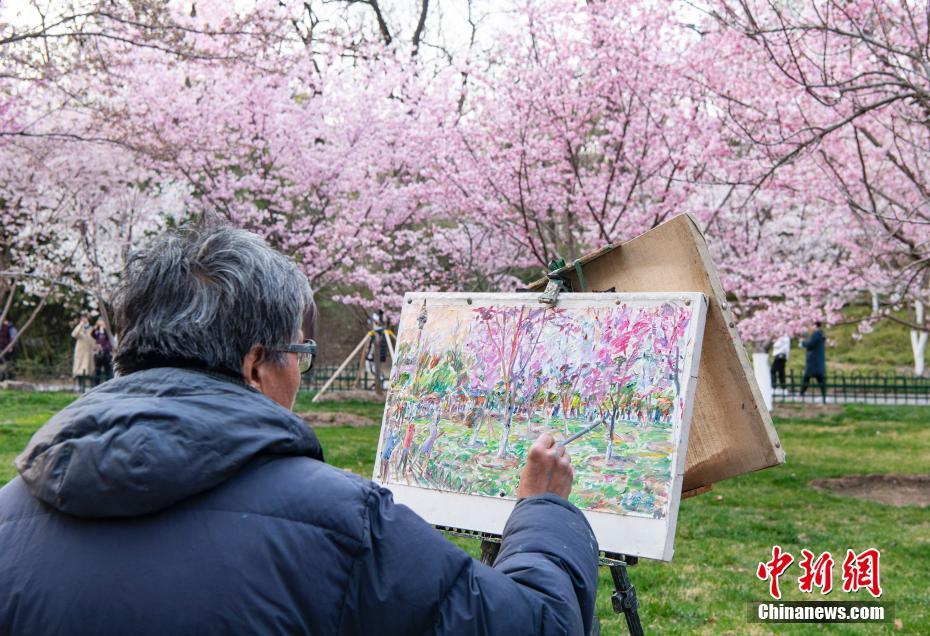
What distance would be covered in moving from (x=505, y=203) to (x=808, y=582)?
7065mm

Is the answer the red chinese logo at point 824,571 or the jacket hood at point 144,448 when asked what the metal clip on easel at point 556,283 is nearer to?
the jacket hood at point 144,448

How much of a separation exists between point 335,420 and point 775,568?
8.37 meters

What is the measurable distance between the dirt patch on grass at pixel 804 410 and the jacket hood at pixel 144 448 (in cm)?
1465

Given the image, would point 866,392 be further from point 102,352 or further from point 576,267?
point 576,267

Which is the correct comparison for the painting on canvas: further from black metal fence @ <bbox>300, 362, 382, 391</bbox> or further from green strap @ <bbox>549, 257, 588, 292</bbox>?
black metal fence @ <bbox>300, 362, 382, 391</bbox>

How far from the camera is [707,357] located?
2.83 m

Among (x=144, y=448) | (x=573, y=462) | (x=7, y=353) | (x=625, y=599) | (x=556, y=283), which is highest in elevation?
(x=556, y=283)

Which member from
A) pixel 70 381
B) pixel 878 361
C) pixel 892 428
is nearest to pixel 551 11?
pixel 892 428

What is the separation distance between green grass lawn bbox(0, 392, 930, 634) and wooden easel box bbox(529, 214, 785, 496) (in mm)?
2044

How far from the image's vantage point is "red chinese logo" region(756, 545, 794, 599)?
17.3 ft

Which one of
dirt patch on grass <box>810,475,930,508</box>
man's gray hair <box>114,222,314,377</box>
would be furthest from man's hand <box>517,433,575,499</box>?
dirt patch on grass <box>810,475,930,508</box>

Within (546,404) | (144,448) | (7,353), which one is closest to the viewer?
(144,448)

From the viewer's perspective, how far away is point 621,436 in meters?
2.71

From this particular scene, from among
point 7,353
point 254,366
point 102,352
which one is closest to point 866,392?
point 102,352
